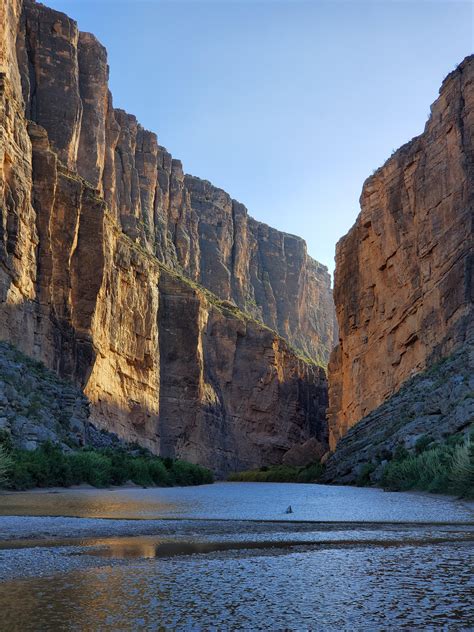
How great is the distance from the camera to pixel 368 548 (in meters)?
5.00

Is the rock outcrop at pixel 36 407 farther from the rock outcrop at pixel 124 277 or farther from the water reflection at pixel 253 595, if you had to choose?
the water reflection at pixel 253 595

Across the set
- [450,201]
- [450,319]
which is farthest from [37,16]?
[450,319]

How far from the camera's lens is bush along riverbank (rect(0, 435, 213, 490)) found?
16.2m

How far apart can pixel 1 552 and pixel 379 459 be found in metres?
19.7

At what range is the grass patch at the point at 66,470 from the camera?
53.1 feet

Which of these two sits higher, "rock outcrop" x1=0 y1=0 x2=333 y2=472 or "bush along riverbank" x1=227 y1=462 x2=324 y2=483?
"rock outcrop" x1=0 y1=0 x2=333 y2=472

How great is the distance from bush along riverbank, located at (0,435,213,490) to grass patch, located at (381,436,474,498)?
319 inches

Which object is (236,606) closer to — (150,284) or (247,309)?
(150,284)

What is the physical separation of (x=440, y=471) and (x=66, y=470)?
950 centimetres

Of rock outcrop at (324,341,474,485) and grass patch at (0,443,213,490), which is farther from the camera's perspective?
rock outcrop at (324,341,474,485)

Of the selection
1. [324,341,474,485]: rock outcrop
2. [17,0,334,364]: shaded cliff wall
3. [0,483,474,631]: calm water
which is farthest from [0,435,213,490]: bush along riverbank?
[17,0,334,364]: shaded cliff wall

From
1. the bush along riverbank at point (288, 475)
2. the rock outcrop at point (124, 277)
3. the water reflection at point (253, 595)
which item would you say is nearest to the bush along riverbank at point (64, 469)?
the bush along riverbank at point (288, 475)

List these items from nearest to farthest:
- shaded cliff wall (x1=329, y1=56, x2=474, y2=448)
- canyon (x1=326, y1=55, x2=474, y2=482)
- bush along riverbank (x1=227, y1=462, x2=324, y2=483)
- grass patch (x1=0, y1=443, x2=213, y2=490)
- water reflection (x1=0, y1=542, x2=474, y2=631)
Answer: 1. water reflection (x1=0, y1=542, x2=474, y2=631)
2. grass patch (x1=0, y1=443, x2=213, y2=490)
3. canyon (x1=326, y1=55, x2=474, y2=482)
4. shaded cliff wall (x1=329, y1=56, x2=474, y2=448)
5. bush along riverbank (x1=227, y1=462, x2=324, y2=483)

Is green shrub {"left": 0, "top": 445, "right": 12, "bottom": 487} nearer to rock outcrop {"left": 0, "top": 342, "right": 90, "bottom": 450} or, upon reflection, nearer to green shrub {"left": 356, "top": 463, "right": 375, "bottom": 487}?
rock outcrop {"left": 0, "top": 342, "right": 90, "bottom": 450}
